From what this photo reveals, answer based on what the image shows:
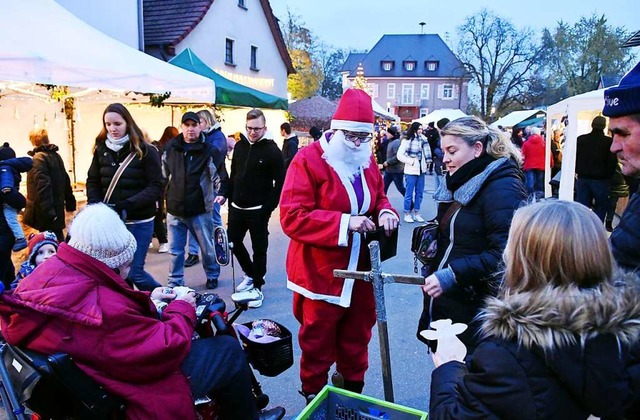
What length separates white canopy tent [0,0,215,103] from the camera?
4.80 meters

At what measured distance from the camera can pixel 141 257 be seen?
13.7 ft

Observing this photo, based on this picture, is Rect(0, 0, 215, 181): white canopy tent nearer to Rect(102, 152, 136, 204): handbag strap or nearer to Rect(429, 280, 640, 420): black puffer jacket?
Rect(102, 152, 136, 204): handbag strap

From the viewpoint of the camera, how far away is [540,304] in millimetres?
1285

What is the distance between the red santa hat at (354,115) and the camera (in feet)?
9.05

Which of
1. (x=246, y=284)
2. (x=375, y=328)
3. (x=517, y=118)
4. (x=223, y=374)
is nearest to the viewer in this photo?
(x=223, y=374)

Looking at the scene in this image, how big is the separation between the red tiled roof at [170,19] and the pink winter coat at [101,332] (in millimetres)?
13858

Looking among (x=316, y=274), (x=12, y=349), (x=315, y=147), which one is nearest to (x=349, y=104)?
(x=315, y=147)

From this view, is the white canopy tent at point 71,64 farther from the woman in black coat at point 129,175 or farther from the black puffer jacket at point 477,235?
the black puffer jacket at point 477,235

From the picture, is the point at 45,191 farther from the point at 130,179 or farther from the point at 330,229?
the point at 330,229

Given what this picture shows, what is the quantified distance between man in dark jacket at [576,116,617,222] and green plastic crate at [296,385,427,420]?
679cm

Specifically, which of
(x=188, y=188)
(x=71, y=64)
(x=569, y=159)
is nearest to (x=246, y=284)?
(x=188, y=188)

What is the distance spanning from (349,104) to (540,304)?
5.75 ft

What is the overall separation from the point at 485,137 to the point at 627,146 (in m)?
0.83

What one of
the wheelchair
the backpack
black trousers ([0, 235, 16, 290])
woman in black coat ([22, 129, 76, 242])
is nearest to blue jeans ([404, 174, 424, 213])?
woman in black coat ([22, 129, 76, 242])
